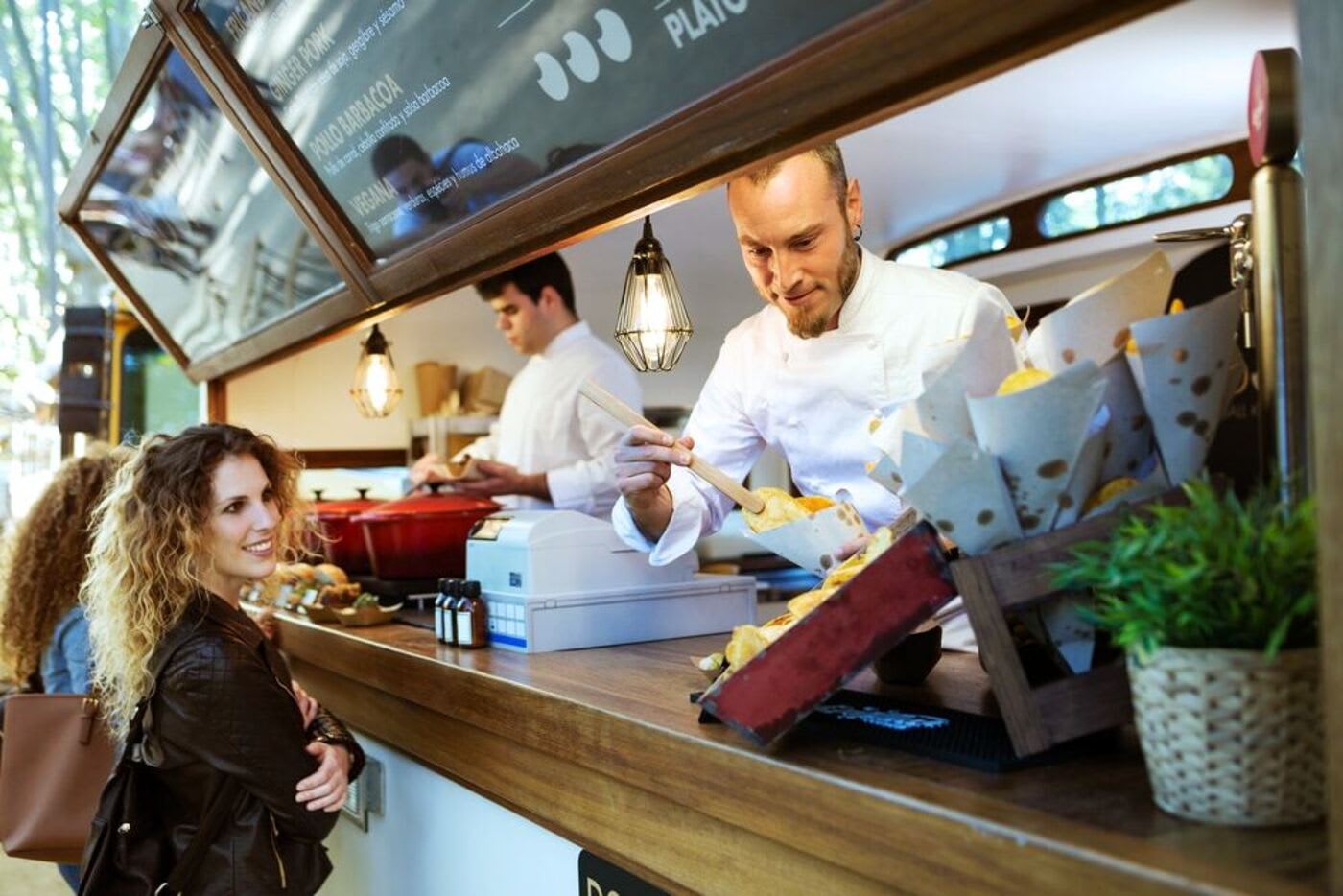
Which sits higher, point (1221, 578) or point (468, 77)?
point (468, 77)

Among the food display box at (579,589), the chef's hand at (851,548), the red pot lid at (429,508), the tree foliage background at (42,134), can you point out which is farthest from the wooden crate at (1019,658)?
the tree foliage background at (42,134)

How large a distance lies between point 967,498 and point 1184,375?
0.80 ft

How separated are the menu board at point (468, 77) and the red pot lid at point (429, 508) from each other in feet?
2.28

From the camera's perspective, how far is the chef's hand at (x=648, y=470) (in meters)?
1.86

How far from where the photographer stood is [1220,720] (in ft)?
3.02

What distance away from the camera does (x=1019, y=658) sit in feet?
3.72

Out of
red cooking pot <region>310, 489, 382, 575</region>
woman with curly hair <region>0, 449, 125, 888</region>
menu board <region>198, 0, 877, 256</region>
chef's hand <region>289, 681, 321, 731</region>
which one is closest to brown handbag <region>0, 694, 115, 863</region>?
woman with curly hair <region>0, 449, 125, 888</region>

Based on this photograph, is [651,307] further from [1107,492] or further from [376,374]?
[376,374]

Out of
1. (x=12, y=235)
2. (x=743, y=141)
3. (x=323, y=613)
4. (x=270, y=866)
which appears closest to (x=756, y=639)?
(x=743, y=141)

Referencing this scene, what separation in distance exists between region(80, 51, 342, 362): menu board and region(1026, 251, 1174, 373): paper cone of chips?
1848mm

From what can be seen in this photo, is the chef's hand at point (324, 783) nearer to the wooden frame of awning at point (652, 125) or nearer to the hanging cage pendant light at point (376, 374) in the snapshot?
the wooden frame of awning at point (652, 125)

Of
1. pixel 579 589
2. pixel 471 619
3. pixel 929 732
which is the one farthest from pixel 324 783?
pixel 929 732

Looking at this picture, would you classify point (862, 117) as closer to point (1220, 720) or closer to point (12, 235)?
point (1220, 720)

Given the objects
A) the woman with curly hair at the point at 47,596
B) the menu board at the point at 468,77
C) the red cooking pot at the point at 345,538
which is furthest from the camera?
the red cooking pot at the point at 345,538
